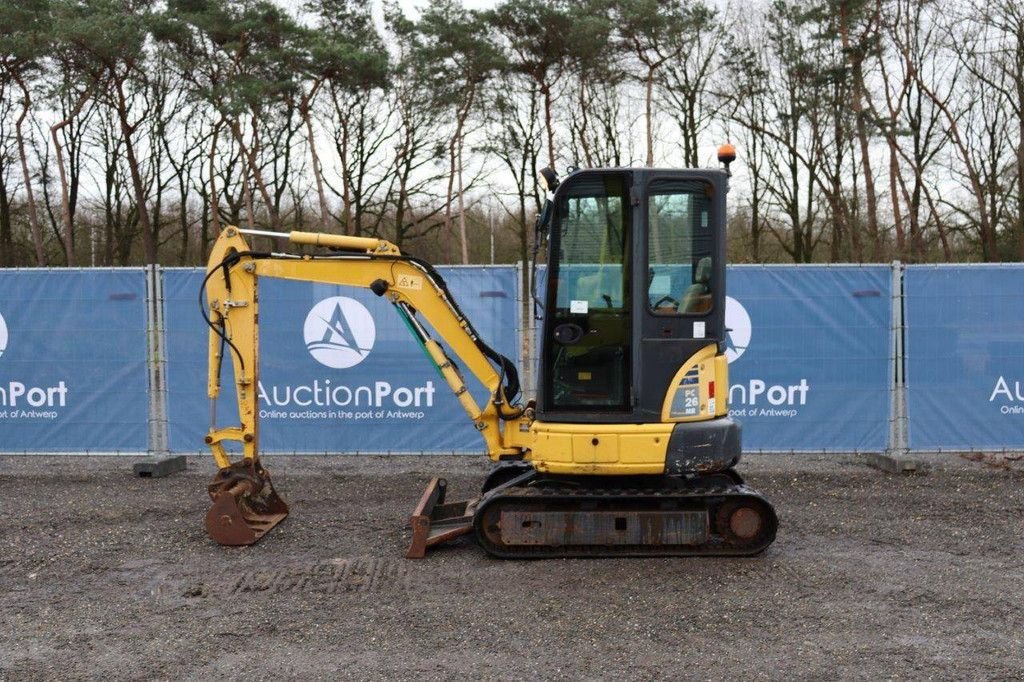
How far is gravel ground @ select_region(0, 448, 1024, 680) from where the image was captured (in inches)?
188

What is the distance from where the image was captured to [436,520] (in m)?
7.31

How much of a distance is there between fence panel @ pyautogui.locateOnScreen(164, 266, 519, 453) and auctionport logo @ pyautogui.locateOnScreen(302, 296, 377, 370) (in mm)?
10

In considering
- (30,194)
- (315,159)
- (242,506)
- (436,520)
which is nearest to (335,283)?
(242,506)

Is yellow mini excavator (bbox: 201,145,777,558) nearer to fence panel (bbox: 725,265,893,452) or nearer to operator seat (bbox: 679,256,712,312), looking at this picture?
operator seat (bbox: 679,256,712,312)

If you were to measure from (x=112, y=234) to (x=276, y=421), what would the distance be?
31.6m

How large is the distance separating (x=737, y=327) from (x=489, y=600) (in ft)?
16.2

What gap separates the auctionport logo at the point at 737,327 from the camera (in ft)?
31.6

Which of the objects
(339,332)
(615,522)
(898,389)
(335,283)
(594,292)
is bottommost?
(615,522)

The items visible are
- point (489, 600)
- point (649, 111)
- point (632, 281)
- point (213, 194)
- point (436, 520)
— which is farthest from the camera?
point (213, 194)

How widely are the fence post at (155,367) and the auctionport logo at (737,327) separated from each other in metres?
5.83

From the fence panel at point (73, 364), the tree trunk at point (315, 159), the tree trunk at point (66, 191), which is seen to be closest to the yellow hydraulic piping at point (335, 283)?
the fence panel at point (73, 364)

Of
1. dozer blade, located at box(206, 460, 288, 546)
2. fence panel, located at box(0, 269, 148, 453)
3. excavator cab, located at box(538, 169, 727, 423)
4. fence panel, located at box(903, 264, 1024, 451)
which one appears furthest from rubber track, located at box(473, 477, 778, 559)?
fence panel, located at box(0, 269, 148, 453)

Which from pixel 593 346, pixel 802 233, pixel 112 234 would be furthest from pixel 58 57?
pixel 593 346

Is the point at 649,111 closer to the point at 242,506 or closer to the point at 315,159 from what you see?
the point at 315,159
